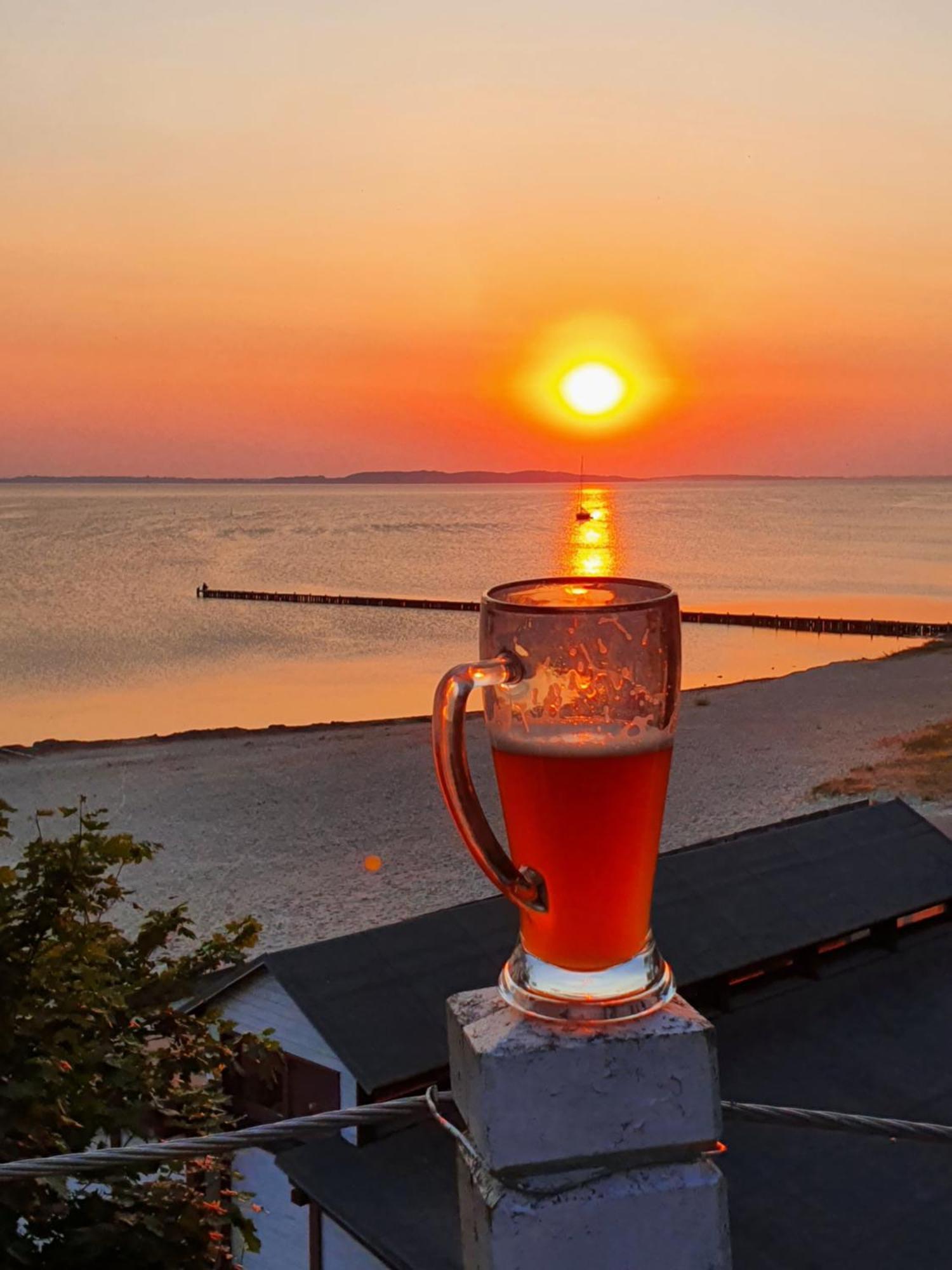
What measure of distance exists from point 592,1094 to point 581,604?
58 cm

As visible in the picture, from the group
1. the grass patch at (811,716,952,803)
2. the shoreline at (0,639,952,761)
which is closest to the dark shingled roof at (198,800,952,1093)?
the grass patch at (811,716,952,803)

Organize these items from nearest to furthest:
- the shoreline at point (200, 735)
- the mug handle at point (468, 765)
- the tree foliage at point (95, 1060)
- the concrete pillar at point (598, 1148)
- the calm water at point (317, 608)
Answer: the concrete pillar at point (598, 1148)
the mug handle at point (468, 765)
the tree foliage at point (95, 1060)
the shoreline at point (200, 735)
the calm water at point (317, 608)

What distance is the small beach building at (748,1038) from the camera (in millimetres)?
7035

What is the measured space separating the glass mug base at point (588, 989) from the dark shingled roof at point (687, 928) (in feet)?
23.4

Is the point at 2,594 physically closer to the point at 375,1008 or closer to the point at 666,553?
the point at 666,553

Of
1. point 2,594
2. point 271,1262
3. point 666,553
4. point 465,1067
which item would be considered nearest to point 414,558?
point 666,553

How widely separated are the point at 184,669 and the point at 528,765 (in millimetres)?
60030

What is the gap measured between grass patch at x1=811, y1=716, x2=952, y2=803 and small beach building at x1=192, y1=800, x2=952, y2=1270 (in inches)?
721

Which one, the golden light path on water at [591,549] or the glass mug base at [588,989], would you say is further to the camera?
the golden light path on water at [591,549]

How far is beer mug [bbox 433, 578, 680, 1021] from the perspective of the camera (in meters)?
1.33

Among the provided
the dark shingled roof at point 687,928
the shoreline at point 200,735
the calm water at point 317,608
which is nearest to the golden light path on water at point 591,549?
the calm water at point 317,608

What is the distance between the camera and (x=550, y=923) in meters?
1.39

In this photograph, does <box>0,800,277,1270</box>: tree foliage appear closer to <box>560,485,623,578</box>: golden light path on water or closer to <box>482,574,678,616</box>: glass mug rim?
<box>482,574,678,616</box>: glass mug rim

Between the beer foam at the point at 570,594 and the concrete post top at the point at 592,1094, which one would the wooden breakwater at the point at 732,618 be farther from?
the concrete post top at the point at 592,1094
